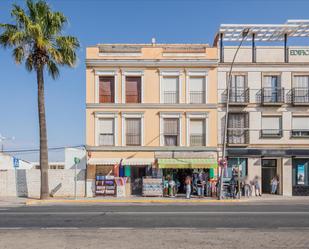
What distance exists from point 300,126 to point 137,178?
11.9m

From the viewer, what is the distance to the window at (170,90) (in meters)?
28.0

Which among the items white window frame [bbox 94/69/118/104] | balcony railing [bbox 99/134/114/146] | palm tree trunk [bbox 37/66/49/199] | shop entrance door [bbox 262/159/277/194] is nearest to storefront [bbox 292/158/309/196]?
shop entrance door [bbox 262/159/277/194]

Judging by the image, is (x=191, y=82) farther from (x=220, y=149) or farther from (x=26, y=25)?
(x=26, y=25)

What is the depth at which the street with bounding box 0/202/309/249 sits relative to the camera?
10227mm

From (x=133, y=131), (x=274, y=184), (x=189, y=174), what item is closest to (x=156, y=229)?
(x=189, y=174)

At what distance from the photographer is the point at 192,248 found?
31.6 feet

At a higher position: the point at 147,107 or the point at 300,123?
the point at 147,107

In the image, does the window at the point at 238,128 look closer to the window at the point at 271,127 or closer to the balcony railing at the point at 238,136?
the balcony railing at the point at 238,136

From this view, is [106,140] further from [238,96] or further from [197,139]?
[238,96]

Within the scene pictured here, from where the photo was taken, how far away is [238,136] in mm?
28266

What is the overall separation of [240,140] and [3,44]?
16553 mm

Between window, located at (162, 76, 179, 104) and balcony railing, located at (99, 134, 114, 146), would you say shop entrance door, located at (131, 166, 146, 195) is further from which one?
window, located at (162, 76, 179, 104)

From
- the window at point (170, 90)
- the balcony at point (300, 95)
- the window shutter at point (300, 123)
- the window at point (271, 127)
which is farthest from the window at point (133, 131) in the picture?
the balcony at point (300, 95)

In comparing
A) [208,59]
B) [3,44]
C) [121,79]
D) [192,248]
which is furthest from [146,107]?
[192,248]
